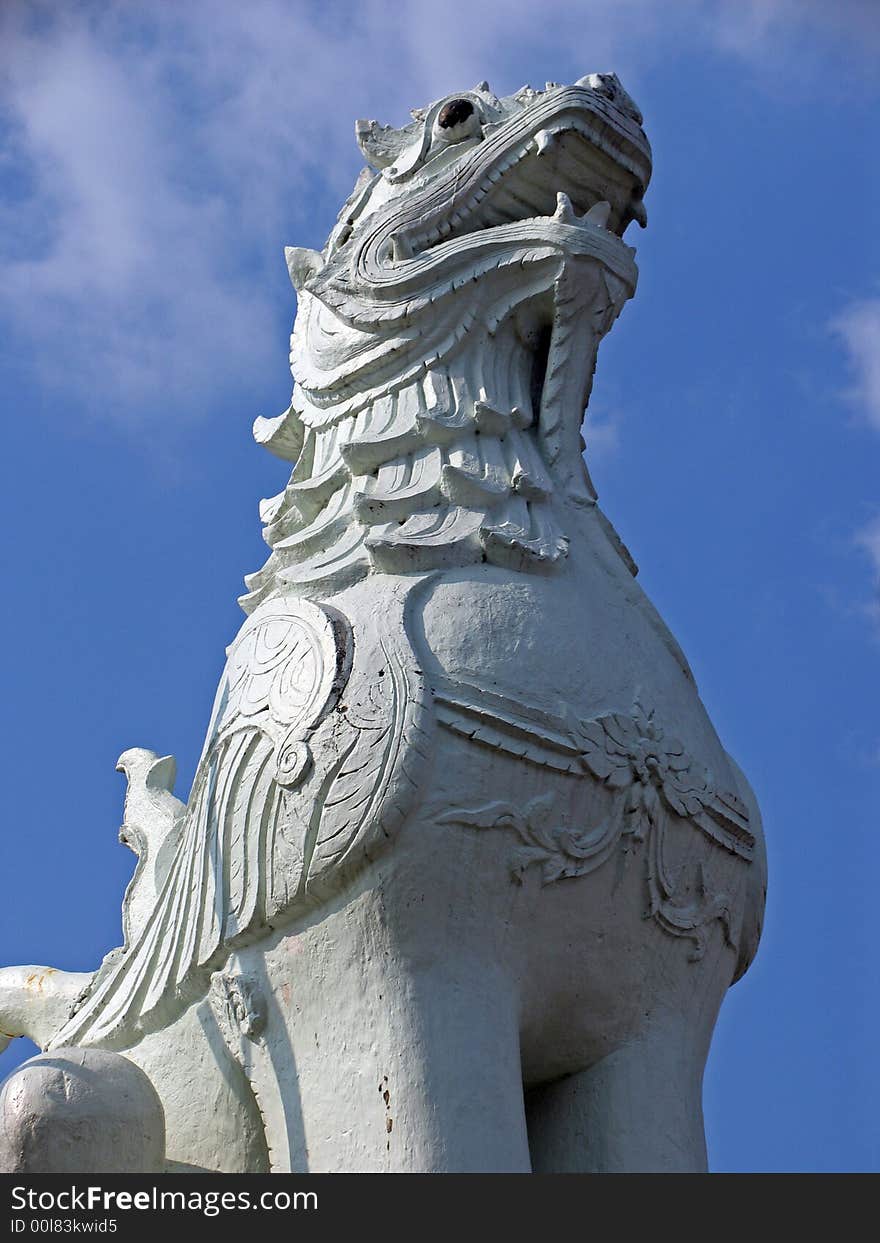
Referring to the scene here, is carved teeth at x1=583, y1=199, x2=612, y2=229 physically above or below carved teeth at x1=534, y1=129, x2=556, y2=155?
below

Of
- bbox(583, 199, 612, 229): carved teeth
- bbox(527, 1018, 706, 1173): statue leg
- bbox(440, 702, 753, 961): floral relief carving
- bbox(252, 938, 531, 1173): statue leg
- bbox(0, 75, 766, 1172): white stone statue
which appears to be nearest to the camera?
bbox(252, 938, 531, 1173): statue leg

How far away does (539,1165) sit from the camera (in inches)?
221

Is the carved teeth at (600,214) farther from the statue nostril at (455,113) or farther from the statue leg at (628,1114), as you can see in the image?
the statue leg at (628,1114)

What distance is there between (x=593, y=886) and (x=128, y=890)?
72.8 inches

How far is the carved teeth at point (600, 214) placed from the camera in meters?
6.64

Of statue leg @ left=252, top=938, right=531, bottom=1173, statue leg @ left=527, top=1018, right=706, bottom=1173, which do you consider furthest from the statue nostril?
statue leg @ left=527, top=1018, right=706, bottom=1173

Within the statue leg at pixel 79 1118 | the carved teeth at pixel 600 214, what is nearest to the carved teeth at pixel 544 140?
the carved teeth at pixel 600 214

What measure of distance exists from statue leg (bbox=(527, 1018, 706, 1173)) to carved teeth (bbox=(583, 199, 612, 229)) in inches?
107

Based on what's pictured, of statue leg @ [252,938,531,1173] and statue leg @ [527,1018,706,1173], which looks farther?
statue leg @ [527,1018,706,1173]

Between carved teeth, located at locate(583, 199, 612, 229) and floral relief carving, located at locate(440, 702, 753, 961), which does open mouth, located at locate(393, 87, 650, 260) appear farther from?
floral relief carving, located at locate(440, 702, 753, 961)

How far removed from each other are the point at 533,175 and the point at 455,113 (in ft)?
1.63

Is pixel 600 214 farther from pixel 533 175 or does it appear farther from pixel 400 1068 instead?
pixel 400 1068

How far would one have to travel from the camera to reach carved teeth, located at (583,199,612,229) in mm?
6637

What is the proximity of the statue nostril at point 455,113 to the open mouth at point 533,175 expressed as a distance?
0.76 ft
